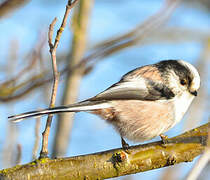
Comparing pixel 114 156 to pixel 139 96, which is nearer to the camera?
pixel 114 156

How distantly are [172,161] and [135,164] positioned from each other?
29 cm

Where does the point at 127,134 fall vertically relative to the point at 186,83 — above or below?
below

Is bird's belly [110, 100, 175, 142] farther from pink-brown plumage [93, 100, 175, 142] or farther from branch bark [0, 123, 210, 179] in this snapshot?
branch bark [0, 123, 210, 179]

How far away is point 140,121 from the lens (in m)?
3.12

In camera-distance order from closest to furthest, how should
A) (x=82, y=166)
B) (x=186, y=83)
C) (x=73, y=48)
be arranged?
(x=82, y=166)
(x=186, y=83)
(x=73, y=48)

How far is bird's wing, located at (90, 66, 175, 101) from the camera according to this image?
3.12 meters

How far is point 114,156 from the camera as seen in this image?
2.47m

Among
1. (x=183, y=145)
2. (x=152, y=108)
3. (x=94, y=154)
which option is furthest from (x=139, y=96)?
(x=94, y=154)

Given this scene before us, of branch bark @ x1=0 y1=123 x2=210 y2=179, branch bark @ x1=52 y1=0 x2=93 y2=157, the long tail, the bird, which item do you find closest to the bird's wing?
the bird

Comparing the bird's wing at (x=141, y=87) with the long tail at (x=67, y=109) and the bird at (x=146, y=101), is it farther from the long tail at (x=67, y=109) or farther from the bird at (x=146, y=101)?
the long tail at (x=67, y=109)

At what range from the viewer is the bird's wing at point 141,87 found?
10.2ft

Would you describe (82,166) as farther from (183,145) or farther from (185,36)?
(185,36)

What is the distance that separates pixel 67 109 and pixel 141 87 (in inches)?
36.1

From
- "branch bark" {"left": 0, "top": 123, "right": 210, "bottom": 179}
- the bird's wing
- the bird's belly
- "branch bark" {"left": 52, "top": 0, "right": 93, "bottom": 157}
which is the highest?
"branch bark" {"left": 52, "top": 0, "right": 93, "bottom": 157}
